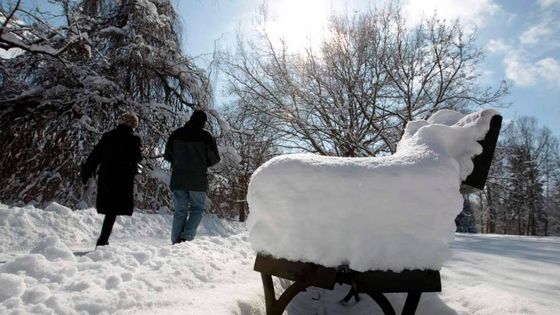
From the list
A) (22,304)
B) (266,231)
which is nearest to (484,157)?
(266,231)

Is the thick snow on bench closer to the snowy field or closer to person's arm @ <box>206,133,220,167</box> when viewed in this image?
the snowy field

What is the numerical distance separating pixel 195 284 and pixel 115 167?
102 inches

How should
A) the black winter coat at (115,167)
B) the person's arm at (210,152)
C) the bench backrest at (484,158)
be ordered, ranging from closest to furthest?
1. the bench backrest at (484,158)
2. the black winter coat at (115,167)
3. the person's arm at (210,152)

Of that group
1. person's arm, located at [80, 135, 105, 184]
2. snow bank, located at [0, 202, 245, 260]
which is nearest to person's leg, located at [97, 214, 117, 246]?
snow bank, located at [0, 202, 245, 260]

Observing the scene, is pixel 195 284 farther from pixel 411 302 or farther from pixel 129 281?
pixel 411 302

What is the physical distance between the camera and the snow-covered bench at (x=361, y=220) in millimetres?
1807

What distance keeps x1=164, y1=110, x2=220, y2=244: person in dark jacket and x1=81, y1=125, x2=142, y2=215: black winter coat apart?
0.59 m

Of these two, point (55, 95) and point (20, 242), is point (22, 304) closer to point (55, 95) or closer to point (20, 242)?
point (20, 242)

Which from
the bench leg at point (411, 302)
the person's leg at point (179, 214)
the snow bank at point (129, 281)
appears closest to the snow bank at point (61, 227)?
the snow bank at point (129, 281)

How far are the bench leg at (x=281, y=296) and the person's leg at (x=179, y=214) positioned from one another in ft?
10.9

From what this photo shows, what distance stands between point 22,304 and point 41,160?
8577 millimetres

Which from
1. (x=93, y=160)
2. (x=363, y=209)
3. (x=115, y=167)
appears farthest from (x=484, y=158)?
(x=93, y=160)

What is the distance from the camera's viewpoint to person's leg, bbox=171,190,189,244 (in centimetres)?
521

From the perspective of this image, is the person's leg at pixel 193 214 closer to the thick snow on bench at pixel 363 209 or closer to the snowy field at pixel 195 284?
the snowy field at pixel 195 284
